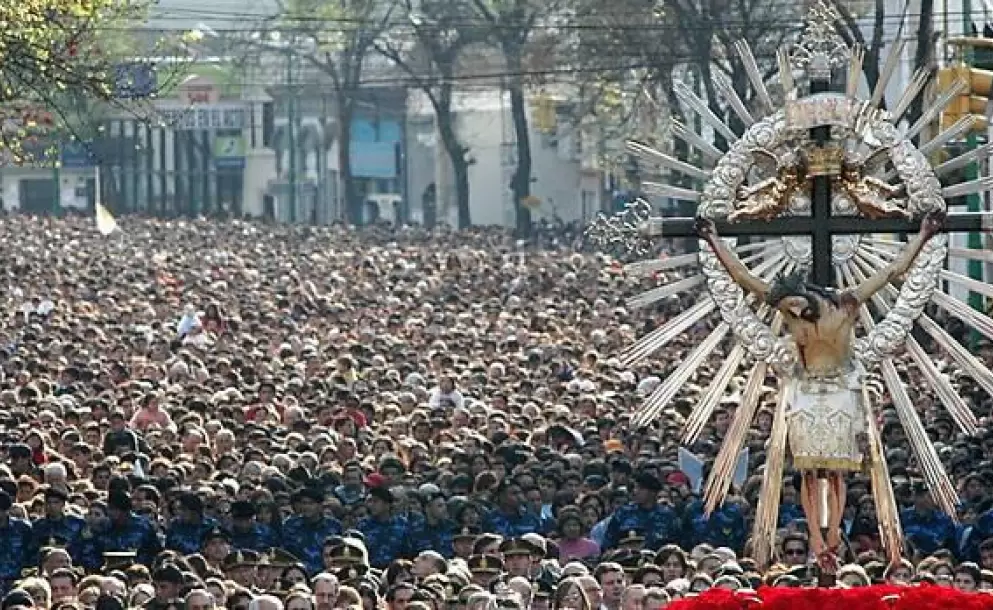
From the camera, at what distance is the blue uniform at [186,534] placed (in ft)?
63.2

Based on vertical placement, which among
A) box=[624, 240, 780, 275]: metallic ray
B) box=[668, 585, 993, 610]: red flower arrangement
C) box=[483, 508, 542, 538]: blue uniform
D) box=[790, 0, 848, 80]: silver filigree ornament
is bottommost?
box=[483, 508, 542, 538]: blue uniform

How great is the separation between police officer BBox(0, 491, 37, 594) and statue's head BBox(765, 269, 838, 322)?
23.2ft

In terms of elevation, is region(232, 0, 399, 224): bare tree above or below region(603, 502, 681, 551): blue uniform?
above

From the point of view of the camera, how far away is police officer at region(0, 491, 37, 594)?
62.4ft

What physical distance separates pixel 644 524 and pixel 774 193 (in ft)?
20.6

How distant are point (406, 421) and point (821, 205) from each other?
1212 cm

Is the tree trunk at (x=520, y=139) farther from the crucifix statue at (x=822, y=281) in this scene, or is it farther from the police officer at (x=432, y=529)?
the crucifix statue at (x=822, y=281)

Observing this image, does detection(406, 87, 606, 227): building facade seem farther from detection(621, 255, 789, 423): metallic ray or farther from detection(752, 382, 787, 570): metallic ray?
detection(752, 382, 787, 570): metallic ray

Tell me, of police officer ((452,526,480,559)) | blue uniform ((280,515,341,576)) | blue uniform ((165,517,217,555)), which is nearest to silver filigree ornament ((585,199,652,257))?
police officer ((452,526,480,559))

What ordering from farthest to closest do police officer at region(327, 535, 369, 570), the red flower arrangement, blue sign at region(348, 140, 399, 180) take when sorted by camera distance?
blue sign at region(348, 140, 399, 180)
police officer at region(327, 535, 369, 570)
the red flower arrangement

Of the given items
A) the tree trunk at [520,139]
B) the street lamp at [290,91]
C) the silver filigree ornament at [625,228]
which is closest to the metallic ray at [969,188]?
the silver filigree ornament at [625,228]

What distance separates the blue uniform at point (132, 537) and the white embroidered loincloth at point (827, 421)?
22.1 ft

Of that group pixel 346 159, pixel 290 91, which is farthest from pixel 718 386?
pixel 290 91

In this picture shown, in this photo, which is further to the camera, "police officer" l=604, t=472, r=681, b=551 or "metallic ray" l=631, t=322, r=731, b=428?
"police officer" l=604, t=472, r=681, b=551
